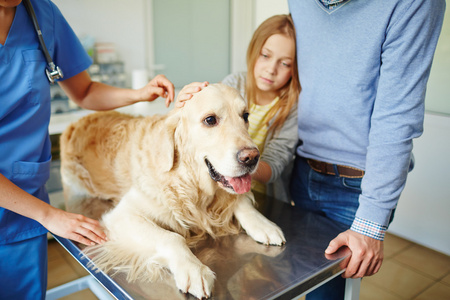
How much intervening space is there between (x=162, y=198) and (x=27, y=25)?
69cm

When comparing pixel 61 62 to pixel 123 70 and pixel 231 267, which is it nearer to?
pixel 231 267

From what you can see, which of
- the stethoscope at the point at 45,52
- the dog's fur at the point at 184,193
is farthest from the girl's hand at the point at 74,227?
the stethoscope at the point at 45,52

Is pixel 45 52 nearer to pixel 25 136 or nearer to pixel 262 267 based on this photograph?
pixel 25 136

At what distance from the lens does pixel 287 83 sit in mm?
1825

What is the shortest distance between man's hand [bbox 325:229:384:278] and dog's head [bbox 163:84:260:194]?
35 cm

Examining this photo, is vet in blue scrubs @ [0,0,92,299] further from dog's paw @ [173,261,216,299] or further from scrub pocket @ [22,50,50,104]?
dog's paw @ [173,261,216,299]

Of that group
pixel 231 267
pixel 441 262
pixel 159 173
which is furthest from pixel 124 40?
pixel 441 262

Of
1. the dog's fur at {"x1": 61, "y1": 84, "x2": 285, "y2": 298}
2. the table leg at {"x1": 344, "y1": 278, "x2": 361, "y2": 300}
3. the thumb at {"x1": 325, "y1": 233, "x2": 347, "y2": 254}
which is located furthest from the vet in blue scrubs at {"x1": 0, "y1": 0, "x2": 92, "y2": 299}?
the table leg at {"x1": 344, "y1": 278, "x2": 361, "y2": 300}

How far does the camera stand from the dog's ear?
129cm

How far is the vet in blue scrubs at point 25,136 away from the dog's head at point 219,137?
436mm

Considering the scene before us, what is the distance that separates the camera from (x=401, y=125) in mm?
1205

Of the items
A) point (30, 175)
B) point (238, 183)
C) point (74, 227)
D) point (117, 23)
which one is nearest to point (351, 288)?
point (238, 183)

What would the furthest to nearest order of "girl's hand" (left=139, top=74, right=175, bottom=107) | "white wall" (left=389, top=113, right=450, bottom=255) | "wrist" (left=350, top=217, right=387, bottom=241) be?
"white wall" (left=389, top=113, right=450, bottom=255) < "girl's hand" (left=139, top=74, right=175, bottom=107) < "wrist" (left=350, top=217, right=387, bottom=241)

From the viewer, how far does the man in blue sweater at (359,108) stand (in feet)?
3.94
